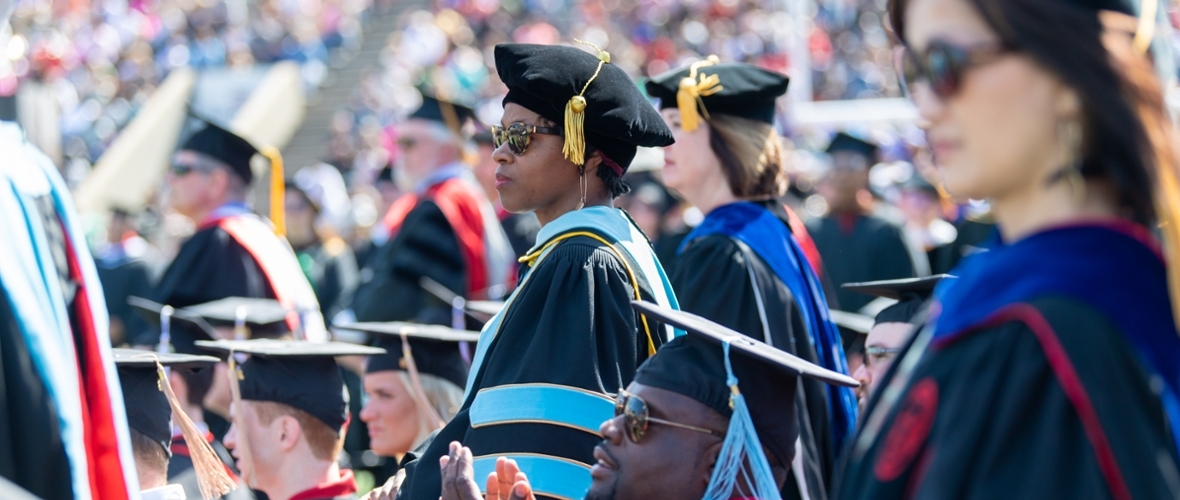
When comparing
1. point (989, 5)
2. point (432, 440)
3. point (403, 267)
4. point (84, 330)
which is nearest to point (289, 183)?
point (403, 267)

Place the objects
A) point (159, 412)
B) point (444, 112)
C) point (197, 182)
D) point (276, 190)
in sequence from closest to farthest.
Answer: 1. point (159, 412)
2. point (197, 182)
3. point (276, 190)
4. point (444, 112)

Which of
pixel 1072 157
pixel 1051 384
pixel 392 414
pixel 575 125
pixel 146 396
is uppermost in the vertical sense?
pixel 1072 157

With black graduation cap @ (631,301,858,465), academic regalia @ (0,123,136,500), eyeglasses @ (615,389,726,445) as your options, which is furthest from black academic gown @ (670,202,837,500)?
academic regalia @ (0,123,136,500)

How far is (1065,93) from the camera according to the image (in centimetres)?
174

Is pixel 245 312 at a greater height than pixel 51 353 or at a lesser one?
lesser

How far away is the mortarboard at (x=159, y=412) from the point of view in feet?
12.2

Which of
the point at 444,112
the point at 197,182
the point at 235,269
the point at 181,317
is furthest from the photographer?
the point at 444,112

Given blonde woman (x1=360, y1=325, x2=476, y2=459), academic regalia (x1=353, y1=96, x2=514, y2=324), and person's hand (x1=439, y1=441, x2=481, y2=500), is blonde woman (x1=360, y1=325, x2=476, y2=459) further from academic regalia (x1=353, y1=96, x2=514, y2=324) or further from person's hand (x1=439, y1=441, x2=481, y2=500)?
academic regalia (x1=353, y1=96, x2=514, y2=324)

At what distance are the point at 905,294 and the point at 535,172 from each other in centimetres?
128

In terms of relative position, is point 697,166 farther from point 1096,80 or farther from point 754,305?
point 1096,80

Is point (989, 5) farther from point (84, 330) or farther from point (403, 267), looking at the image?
point (403, 267)

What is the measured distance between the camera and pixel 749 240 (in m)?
4.39

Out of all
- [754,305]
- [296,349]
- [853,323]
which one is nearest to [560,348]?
[754,305]

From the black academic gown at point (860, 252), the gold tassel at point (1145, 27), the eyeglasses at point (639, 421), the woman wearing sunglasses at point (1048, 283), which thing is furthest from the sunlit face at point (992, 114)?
the black academic gown at point (860, 252)
